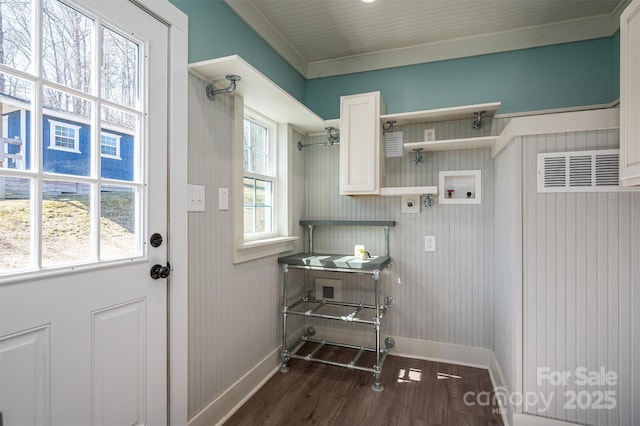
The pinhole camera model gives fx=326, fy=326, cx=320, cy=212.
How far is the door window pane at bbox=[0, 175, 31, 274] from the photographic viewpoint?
1008mm

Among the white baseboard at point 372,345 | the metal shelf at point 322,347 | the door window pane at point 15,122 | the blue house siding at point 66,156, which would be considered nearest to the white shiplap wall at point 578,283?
the white baseboard at point 372,345

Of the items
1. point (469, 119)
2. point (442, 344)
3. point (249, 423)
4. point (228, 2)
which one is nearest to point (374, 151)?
point (469, 119)

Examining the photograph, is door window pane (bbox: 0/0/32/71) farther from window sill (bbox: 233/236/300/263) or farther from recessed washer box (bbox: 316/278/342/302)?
recessed washer box (bbox: 316/278/342/302)

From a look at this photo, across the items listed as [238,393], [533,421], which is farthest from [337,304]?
[533,421]

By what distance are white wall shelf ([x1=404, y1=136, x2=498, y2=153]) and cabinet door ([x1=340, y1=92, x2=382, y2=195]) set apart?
0.28 meters

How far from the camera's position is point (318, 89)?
311cm

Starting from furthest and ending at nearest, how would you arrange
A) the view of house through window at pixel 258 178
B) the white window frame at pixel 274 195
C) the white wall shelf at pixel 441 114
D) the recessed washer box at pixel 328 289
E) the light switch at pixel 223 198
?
1. the recessed washer box at pixel 328 289
2. the view of house through window at pixel 258 178
3. the white wall shelf at pixel 441 114
4. the white window frame at pixel 274 195
5. the light switch at pixel 223 198

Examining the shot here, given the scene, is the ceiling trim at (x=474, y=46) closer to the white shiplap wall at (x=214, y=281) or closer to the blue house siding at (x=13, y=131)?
the white shiplap wall at (x=214, y=281)

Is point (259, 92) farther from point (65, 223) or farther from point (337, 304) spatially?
point (337, 304)

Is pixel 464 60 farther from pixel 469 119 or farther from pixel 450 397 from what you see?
pixel 450 397

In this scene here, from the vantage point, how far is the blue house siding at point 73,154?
3.42 ft

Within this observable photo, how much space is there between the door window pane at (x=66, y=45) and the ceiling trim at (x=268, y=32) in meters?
1.01

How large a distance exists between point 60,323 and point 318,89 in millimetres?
2664

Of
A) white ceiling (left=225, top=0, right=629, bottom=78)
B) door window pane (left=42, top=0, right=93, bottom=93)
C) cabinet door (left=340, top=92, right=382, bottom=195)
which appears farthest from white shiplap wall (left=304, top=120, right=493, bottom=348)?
door window pane (left=42, top=0, right=93, bottom=93)
